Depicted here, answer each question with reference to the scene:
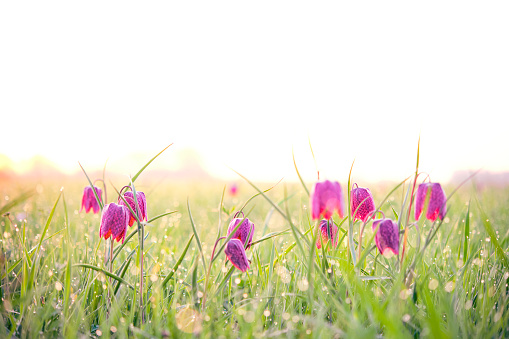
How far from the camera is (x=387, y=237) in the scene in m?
1.33

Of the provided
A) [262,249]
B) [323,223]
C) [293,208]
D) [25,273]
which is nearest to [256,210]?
[293,208]

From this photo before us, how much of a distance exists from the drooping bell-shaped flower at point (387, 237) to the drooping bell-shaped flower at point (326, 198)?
165 millimetres

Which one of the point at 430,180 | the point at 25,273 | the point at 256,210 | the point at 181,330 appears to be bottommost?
the point at 256,210

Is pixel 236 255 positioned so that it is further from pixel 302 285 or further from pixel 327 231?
pixel 327 231

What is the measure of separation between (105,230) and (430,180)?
51.7 inches

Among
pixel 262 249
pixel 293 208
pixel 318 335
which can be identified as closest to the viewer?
pixel 318 335

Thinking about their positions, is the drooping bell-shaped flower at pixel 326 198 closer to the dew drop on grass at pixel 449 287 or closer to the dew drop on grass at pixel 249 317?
the dew drop on grass at pixel 249 317

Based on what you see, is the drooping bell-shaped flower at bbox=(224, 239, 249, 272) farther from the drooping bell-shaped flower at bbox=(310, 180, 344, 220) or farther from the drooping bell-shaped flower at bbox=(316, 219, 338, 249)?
the drooping bell-shaped flower at bbox=(316, 219, 338, 249)

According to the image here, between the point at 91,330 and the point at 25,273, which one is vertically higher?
the point at 25,273

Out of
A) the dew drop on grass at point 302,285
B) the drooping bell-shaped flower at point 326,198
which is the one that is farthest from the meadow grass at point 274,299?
the drooping bell-shaped flower at point 326,198

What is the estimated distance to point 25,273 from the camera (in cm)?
142

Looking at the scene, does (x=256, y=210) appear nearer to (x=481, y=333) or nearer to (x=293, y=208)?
(x=293, y=208)

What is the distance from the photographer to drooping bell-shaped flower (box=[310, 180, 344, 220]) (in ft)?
4.33

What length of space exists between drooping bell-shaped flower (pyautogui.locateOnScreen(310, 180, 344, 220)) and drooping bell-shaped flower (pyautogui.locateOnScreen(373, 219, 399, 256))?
0.16m
